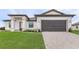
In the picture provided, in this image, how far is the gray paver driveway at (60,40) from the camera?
328 centimetres

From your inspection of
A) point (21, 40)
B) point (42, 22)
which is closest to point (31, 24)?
point (42, 22)

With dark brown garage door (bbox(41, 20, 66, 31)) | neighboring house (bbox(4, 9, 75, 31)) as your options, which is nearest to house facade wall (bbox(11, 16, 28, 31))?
neighboring house (bbox(4, 9, 75, 31))

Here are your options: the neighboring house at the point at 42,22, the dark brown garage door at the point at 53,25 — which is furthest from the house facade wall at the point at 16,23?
the dark brown garage door at the point at 53,25

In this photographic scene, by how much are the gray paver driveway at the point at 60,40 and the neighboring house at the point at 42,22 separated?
114mm

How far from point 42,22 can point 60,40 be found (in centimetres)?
45

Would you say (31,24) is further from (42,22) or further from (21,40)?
(21,40)

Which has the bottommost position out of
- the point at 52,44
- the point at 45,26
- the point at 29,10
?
the point at 52,44

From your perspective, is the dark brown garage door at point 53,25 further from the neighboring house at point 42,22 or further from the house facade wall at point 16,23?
the house facade wall at point 16,23

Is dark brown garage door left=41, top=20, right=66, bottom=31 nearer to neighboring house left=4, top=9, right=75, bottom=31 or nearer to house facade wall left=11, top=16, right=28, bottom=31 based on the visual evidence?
neighboring house left=4, top=9, right=75, bottom=31
